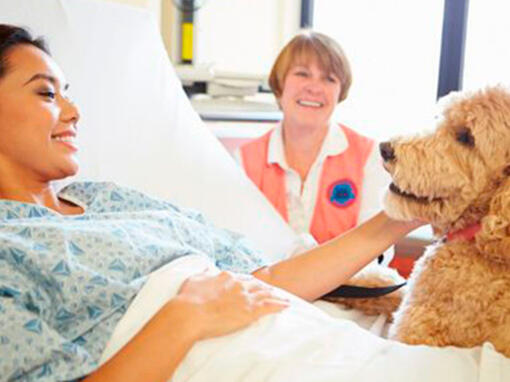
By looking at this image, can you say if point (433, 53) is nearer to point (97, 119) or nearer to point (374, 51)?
point (374, 51)

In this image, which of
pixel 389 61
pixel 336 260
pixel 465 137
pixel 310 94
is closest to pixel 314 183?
pixel 310 94

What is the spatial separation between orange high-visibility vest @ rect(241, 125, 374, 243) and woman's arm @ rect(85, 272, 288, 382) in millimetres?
846

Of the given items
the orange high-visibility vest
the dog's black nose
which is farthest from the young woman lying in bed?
the orange high-visibility vest

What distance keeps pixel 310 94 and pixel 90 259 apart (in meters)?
1.13

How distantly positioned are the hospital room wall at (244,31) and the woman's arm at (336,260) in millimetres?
2009

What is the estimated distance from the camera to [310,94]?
193 centimetres

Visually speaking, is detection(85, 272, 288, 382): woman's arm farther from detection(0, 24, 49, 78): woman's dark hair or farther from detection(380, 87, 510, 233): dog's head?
detection(0, 24, 49, 78): woman's dark hair

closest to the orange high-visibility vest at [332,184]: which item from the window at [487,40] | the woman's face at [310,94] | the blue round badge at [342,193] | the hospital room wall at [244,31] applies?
the blue round badge at [342,193]

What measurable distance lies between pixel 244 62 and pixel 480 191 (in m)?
2.43

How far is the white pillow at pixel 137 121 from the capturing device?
1.53 meters

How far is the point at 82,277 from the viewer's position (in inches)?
36.9

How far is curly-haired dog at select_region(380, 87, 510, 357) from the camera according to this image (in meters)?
0.99

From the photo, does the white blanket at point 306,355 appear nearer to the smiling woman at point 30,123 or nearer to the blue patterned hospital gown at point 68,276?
the blue patterned hospital gown at point 68,276

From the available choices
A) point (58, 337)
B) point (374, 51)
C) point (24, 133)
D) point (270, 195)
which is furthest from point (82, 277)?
point (374, 51)
